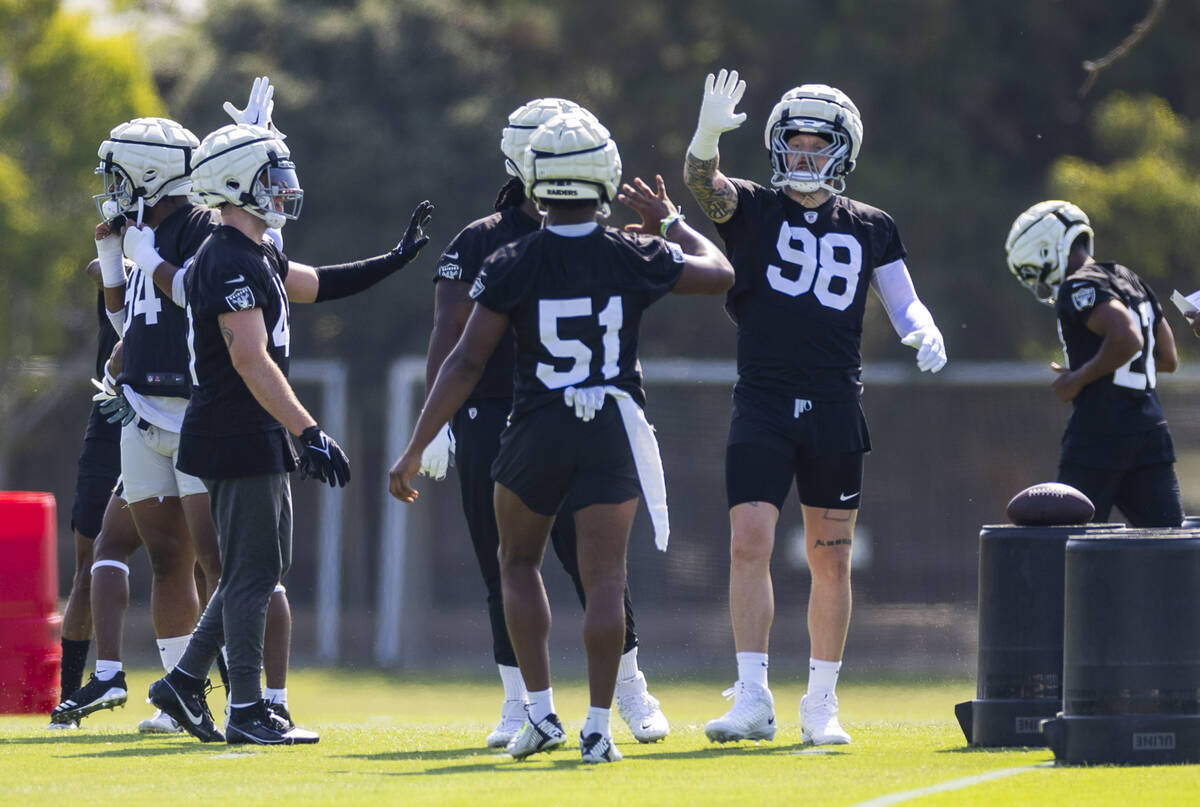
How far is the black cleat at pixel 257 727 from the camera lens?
6.52 metres

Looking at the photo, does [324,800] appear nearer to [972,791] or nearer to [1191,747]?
[972,791]

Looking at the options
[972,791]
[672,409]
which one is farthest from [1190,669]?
[672,409]

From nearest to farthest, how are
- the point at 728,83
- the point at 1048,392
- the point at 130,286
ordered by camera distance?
the point at 728,83, the point at 130,286, the point at 1048,392

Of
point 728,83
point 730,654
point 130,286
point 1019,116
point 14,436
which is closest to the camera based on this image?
point 728,83

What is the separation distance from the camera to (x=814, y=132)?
6719mm

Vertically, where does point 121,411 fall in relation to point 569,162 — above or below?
below

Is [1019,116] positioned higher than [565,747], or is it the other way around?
[1019,116]

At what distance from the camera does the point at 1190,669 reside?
564cm

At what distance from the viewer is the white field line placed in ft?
15.8

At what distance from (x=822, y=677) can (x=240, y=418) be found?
2.22 m

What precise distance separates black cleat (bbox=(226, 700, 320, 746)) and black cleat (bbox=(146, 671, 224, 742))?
0.16 meters

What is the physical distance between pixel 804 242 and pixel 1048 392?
11.7 m

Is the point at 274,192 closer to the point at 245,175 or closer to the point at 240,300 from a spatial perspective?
the point at 245,175

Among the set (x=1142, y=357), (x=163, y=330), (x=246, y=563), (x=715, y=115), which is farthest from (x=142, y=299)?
(x=1142, y=357)
